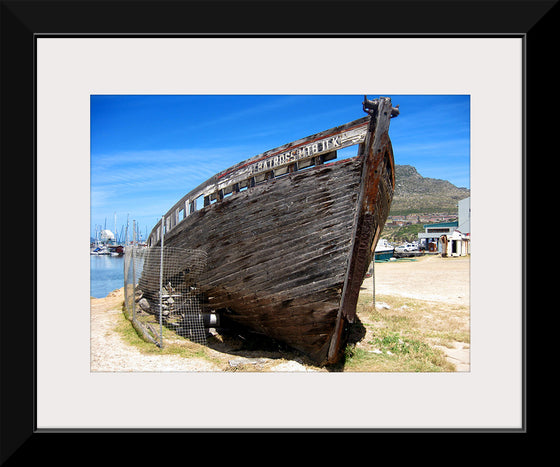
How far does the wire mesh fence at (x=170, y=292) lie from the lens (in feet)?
18.9

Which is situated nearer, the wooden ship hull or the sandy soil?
the wooden ship hull

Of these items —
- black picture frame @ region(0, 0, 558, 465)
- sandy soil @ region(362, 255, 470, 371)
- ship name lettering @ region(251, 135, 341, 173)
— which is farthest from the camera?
sandy soil @ region(362, 255, 470, 371)

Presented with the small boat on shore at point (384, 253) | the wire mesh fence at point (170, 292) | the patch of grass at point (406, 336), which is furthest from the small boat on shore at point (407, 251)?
the wire mesh fence at point (170, 292)

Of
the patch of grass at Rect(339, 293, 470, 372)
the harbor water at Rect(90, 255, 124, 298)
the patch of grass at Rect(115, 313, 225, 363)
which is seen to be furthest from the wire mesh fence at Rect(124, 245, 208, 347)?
the patch of grass at Rect(339, 293, 470, 372)

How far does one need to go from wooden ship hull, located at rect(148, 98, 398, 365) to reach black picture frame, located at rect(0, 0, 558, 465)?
97 cm

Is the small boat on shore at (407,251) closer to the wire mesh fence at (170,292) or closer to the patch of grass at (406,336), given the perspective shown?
the patch of grass at (406,336)

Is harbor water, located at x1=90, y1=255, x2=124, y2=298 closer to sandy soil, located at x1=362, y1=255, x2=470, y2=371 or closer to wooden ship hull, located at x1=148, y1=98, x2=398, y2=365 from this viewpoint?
wooden ship hull, located at x1=148, y1=98, x2=398, y2=365

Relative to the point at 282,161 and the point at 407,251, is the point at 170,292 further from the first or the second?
the point at 407,251

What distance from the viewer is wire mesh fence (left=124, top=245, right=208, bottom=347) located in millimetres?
5766
